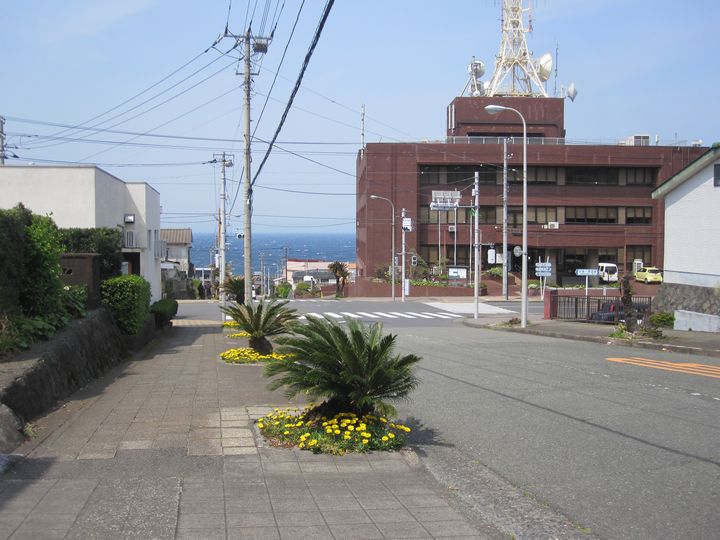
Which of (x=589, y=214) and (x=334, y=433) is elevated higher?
(x=589, y=214)

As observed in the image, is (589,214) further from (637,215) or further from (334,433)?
(334,433)

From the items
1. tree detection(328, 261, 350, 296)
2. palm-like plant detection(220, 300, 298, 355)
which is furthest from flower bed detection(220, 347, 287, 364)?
tree detection(328, 261, 350, 296)

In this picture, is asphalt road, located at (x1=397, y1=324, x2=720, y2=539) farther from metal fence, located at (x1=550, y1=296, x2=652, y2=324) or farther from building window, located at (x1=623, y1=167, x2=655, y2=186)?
building window, located at (x1=623, y1=167, x2=655, y2=186)

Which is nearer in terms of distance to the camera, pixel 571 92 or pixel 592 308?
pixel 592 308

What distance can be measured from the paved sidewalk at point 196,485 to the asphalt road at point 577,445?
630mm

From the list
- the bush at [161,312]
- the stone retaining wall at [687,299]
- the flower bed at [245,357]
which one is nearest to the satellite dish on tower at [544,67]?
the stone retaining wall at [687,299]

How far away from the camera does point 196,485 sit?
6652 millimetres

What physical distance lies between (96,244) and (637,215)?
2373 inches

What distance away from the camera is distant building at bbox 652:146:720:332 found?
93.7 ft

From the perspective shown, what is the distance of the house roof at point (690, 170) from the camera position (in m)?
28.6

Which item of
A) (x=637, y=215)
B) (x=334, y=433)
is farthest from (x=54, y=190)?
(x=637, y=215)

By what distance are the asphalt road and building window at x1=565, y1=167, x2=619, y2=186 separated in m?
57.3

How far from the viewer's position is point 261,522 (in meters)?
5.80

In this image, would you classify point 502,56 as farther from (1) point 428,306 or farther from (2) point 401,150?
(1) point 428,306
